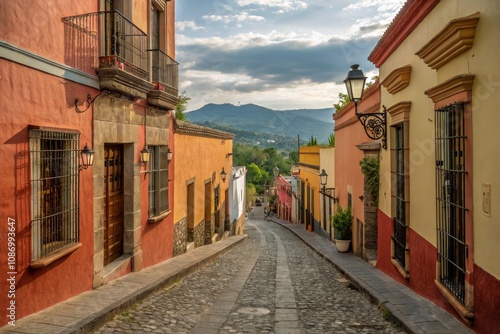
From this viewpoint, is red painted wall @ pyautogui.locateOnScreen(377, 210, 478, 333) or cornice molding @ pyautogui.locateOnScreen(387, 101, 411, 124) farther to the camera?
cornice molding @ pyautogui.locateOnScreen(387, 101, 411, 124)

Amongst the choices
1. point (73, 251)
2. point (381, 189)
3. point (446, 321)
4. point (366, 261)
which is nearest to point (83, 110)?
point (73, 251)

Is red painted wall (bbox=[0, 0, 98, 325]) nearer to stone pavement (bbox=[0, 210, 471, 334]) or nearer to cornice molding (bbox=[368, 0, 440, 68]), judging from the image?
stone pavement (bbox=[0, 210, 471, 334])

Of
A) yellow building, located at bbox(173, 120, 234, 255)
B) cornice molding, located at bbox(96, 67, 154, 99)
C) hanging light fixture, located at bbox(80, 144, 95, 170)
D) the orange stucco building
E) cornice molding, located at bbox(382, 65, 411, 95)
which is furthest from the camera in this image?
yellow building, located at bbox(173, 120, 234, 255)

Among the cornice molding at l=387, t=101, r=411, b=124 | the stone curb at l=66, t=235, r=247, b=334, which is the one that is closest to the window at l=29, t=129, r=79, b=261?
the stone curb at l=66, t=235, r=247, b=334

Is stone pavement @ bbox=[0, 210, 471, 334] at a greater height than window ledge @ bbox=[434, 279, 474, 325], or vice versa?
window ledge @ bbox=[434, 279, 474, 325]

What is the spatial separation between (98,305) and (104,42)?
3854 mm

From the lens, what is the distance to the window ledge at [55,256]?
16.5ft

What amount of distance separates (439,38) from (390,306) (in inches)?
131

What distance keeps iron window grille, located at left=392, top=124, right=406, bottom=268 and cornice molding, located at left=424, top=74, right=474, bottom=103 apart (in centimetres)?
191

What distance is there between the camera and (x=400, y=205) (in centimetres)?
757

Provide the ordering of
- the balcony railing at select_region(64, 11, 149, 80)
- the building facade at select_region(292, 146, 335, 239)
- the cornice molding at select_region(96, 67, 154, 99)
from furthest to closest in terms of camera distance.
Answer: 1. the building facade at select_region(292, 146, 335, 239)
2. the cornice molding at select_region(96, 67, 154, 99)
3. the balcony railing at select_region(64, 11, 149, 80)

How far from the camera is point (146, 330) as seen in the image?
510 cm

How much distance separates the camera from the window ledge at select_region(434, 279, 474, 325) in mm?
4391

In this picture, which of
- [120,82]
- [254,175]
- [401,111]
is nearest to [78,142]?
[120,82]
